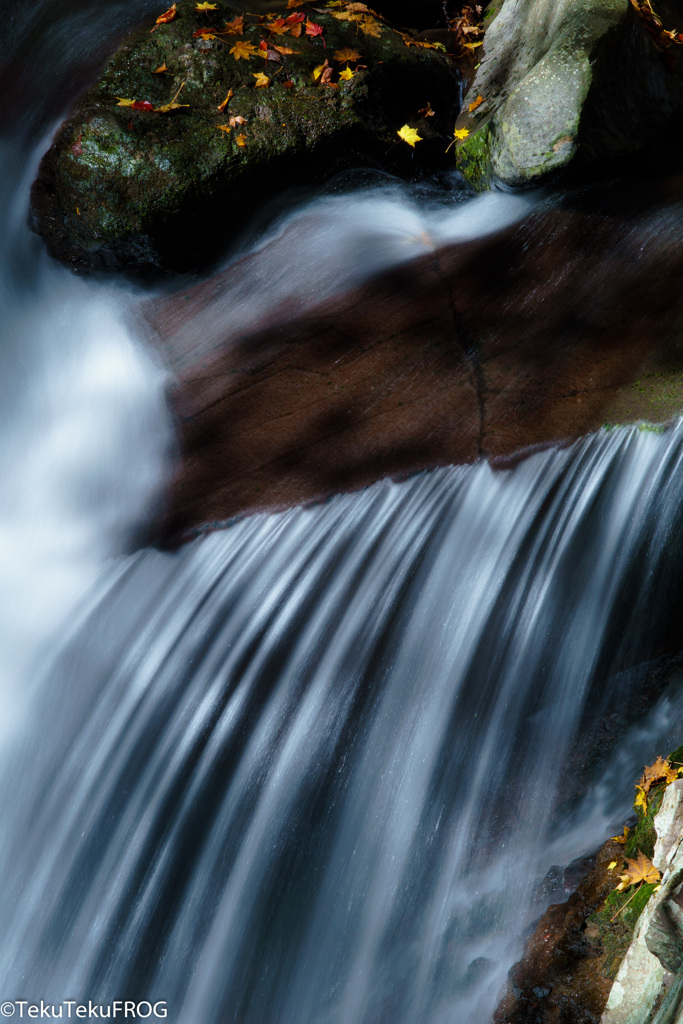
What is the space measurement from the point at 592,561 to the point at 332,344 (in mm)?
1790

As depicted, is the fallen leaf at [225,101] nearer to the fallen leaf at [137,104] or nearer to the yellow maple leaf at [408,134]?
the fallen leaf at [137,104]

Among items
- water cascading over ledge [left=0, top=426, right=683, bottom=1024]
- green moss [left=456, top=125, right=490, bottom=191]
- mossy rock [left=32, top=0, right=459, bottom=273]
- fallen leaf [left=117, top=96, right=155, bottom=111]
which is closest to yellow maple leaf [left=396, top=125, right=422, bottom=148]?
mossy rock [left=32, top=0, right=459, bottom=273]

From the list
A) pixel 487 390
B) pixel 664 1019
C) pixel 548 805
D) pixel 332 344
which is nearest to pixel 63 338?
pixel 332 344

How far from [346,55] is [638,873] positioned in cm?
464

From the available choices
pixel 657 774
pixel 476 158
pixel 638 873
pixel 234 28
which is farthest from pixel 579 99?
pixel 638 873

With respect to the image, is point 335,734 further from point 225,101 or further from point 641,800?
point 225,101

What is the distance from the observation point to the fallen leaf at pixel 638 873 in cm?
266

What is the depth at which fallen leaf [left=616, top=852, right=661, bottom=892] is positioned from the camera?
2.66 meters

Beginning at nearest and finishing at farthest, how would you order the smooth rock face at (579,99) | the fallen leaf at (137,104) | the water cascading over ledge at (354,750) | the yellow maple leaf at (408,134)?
the water cascading over ledge at (354,750)
the smooth rock face at (579,99)
the fallen leaf at (137,104)
the yellow maple leaf at (408,134)

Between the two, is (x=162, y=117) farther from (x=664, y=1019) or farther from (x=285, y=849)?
(x=664, y=1019)

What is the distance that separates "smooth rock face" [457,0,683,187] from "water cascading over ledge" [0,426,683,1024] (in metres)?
1.70

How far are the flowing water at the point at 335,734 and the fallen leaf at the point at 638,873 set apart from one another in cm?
20

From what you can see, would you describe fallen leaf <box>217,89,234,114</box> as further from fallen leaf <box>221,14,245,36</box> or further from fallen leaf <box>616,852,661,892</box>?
fallen leaf <box>616,852,661,892</box>

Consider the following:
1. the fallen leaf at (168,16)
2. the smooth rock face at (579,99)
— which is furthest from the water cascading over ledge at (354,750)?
the fallen leaf at (168,16)
